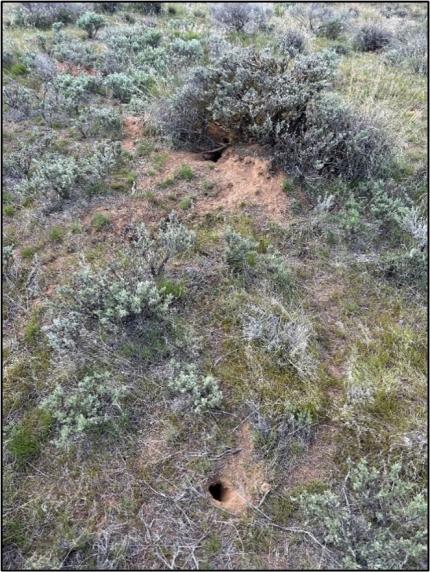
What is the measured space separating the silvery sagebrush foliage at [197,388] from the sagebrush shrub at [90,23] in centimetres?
686

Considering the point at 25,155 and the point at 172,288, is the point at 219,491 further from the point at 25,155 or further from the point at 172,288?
the point at 25,155

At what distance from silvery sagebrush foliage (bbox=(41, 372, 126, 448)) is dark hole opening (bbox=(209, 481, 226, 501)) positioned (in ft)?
2.67

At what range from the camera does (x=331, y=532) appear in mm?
2855

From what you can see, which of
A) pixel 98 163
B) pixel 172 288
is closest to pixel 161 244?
pixel 172 288

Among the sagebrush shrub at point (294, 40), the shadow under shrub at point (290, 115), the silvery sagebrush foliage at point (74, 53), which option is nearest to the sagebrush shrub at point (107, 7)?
the silvery sagebrush foliage at point (74, 53)

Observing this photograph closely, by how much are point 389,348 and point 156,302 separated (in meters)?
1.84

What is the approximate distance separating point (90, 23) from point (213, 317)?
21.2 ft

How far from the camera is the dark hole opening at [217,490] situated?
3.14 m

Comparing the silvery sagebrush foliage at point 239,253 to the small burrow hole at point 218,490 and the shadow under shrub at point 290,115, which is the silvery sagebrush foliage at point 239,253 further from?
the small burrow hole at point 218,490

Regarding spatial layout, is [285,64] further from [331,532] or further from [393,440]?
[331,532]

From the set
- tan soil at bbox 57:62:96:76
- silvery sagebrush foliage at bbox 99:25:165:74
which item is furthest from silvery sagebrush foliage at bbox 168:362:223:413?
tan soil at bbox 57:62:96:76

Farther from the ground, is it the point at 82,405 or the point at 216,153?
the point at 216,153

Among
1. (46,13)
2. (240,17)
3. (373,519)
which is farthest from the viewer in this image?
(240,17)

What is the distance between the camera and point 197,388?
337cm
